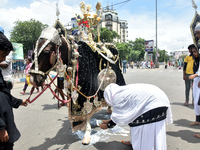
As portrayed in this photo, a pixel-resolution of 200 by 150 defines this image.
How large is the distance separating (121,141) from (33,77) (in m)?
1.99

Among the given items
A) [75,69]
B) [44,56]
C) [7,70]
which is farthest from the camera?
[7,70]

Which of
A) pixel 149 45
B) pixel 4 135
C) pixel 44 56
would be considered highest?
pixel 149 45

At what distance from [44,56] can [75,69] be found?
0.72 meters

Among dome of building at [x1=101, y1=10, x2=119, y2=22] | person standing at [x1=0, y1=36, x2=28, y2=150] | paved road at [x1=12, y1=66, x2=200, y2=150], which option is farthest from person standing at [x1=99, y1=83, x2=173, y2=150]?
dome of building at [x1=101, y1=10, x2=119, y2=22]

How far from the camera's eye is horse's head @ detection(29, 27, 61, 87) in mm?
2125

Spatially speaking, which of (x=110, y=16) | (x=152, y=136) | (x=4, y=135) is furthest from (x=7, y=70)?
(x=110, y=16)

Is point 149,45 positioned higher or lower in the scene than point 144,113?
higher

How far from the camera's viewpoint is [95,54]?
3316 mm

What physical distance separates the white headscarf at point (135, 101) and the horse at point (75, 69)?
0.98 meters

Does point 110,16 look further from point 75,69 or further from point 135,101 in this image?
point 135,101

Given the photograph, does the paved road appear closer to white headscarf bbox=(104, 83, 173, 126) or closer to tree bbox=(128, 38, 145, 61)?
white headscarf bbox=(104, 83, 173, 126)

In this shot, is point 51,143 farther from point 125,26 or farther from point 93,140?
point 125,26

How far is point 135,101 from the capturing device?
190cm

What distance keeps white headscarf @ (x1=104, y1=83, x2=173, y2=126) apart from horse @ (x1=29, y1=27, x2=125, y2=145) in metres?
0.98
